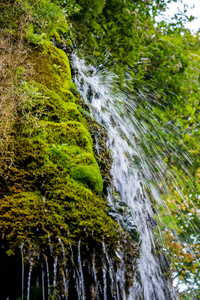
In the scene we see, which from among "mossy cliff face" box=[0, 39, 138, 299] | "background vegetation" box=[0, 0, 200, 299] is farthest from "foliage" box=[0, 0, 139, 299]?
"background vegetation" box=[0, 0, 200, 299]

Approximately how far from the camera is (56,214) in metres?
1.49

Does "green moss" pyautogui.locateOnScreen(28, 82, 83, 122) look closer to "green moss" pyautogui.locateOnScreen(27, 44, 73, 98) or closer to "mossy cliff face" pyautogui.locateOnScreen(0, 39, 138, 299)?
"mossy cliff face" pyautogui.locateOnScreen(0, 39, 138, 299)

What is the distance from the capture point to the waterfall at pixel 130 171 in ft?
9.04

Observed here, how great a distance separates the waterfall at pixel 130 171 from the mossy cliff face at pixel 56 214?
43 cm

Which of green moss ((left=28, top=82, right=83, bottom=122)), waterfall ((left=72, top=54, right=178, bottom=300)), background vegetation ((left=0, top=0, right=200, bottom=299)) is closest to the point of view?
green moss ((left=28, top=82, right=83, bottom=122))

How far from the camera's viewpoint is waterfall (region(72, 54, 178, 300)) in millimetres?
2754

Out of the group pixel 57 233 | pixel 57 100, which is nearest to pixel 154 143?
pixel 57 100

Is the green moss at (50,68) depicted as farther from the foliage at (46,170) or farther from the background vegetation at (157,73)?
the background vegetation at (157,73)

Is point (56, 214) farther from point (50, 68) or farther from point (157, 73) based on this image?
point (157, 73)

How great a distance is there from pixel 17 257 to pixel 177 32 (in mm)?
5510

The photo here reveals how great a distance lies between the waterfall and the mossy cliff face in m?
0.43

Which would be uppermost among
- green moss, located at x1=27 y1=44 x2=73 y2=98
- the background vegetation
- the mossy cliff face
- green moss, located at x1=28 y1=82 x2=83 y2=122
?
the background vegetation

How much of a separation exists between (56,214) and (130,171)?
187cm

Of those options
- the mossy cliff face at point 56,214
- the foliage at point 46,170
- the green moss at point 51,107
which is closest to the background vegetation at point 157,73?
the foliage at point 46,170
